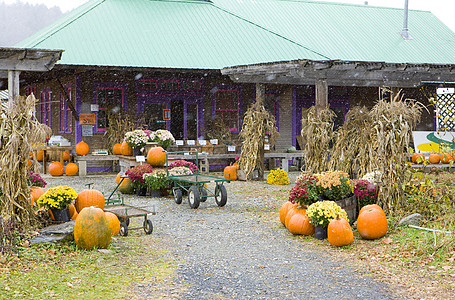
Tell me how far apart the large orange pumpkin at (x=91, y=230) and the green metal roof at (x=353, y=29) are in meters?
14.5

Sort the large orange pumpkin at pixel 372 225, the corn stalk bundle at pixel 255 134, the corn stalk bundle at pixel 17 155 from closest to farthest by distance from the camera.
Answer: the corn stalk bundle at pixel 17 155, the large orange pumpkin at pixel 372 225, the corn stalk bundle at pixel 255 134

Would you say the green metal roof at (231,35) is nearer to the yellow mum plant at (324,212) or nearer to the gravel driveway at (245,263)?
the gravel driveway at (245,263)

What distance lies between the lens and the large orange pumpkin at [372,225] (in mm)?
7469

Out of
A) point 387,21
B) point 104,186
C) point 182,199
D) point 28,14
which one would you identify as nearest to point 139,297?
point 182,199

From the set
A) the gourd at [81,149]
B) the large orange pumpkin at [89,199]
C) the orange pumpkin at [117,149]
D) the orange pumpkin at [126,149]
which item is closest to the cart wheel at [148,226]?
the large orange pumpkin at [89,199]

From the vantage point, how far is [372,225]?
7473 millimetres

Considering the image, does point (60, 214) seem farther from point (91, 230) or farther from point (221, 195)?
point (221, 195)

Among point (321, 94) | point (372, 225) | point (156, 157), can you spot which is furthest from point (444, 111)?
point (156, 157)

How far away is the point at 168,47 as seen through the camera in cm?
1845

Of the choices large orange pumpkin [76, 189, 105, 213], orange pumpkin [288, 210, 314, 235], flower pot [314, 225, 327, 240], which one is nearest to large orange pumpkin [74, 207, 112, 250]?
large orange pumpkin [76, 189, 105, 213]

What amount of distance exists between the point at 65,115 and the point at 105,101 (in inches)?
87.6

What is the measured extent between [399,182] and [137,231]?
4.30 m

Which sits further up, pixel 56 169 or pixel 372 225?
pixel 56 169

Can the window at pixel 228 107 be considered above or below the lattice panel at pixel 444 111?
above
